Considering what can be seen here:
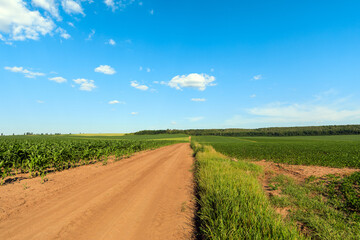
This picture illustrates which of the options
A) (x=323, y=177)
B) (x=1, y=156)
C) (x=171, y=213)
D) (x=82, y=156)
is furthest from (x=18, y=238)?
(x=323, y=177)

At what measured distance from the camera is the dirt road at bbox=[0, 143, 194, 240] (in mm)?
4609

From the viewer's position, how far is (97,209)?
5961mm

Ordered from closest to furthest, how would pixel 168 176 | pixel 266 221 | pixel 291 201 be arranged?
pixel 266 221, pixel 291 201, pixel 168 176

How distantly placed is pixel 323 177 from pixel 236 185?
771 centimetres

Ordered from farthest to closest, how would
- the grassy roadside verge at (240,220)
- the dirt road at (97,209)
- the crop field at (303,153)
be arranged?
the crop field at (303,153) → the dirt road at (97,209) → the grassy roadside verge at (240,220)

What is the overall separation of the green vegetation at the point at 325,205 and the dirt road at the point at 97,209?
388 centimetres

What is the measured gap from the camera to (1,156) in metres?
10.3

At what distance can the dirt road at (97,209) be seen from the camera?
Answer: 4.61 metres

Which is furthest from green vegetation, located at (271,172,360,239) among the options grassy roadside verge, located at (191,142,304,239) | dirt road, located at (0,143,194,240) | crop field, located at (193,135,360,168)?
crop field, located at (193,135,360,168)

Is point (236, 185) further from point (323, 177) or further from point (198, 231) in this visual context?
point (323, 177)

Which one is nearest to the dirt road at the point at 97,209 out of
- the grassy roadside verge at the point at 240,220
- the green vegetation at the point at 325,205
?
the grassy roadside verge at the point at 240,220

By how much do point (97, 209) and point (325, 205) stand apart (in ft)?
30.6

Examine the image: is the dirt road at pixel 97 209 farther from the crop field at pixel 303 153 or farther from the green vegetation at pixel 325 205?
the crop field at pixel 303 153

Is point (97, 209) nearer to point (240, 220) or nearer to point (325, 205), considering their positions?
point (240, 220)
